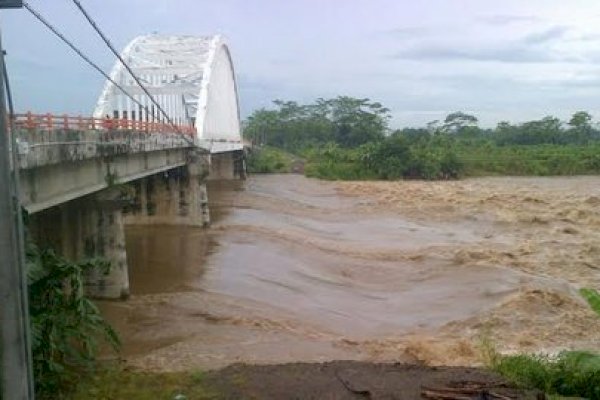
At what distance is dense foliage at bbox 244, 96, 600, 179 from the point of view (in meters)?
65.8

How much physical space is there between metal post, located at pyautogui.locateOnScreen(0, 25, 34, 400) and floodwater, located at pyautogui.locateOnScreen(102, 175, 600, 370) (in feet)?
21.3

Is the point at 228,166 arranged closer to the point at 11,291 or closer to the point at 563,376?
the point at 563,376

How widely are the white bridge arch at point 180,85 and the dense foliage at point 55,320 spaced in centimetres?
2473

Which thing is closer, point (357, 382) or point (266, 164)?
point (357, 382)

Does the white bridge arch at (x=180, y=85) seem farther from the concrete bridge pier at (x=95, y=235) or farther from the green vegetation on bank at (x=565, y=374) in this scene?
the green vegetation on bank at (x=565, y=374)

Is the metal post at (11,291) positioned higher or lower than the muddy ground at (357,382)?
higher

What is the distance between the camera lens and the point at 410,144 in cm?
7100

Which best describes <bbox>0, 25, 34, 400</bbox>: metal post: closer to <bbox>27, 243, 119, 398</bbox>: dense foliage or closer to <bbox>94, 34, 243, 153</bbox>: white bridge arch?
<bbox>27, 243, 119, 398</bbox>: dense foliage

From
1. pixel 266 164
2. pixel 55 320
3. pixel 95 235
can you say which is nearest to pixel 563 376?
pixel 55 320

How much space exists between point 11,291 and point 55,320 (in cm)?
424

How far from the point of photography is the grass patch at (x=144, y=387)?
884cm

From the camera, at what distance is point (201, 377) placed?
31.3 feet

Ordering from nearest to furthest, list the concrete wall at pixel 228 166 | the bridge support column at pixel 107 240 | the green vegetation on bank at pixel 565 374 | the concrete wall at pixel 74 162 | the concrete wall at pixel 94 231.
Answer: the green vegetation on bank at pixel 565 374 < the concrete wall at pixel 74 162 < the concrete wall at pixel 94 231 < the bridge support column at pixel 107 240 < the concrete wall at pixel 228 166

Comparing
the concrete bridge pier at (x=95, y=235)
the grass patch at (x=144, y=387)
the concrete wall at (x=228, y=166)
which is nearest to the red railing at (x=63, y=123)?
the concrete bridge pier at (x=95, y=235)
